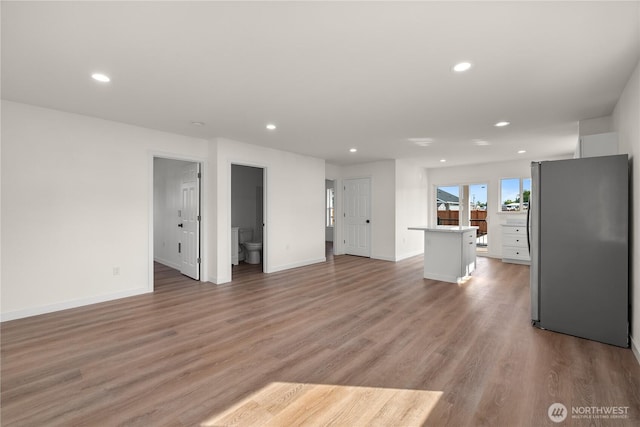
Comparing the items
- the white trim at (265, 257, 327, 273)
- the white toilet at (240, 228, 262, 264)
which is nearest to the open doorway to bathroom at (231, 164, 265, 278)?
the white toilet at (240, 228, 262, 264)

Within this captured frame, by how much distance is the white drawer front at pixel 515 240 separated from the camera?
21.9 ft

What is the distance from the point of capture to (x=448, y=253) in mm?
5168

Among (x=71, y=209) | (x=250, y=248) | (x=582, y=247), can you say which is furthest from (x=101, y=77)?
(x=582, y=247)

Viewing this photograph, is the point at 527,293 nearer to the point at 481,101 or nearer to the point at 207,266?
the point at 481,101

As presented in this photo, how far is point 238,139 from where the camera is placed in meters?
5.12

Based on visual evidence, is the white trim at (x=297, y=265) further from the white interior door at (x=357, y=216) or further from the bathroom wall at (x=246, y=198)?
the bathroom wall at (x=246, y=198)

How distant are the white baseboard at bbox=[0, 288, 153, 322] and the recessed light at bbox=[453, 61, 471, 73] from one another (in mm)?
4914

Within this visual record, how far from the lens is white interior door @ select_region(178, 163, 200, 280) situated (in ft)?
16.9

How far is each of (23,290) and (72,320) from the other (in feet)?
2.30

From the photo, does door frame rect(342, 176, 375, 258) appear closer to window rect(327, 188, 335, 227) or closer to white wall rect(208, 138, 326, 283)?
white wall rect(208, 138, 326, 283)

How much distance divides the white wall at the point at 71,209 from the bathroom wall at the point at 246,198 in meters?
2.84

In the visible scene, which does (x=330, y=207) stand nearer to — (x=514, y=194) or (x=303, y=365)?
(x=514, y=194)

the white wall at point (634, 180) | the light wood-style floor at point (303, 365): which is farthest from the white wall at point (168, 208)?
the white wall at point (634, 180)

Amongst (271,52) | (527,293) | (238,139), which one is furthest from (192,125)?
(527,293)
